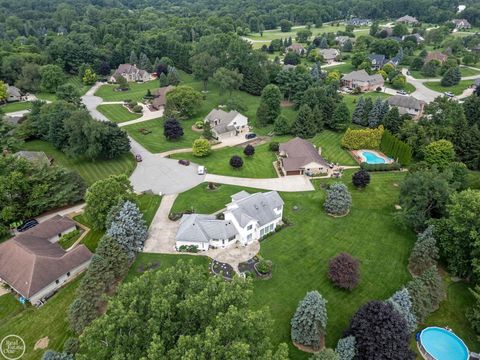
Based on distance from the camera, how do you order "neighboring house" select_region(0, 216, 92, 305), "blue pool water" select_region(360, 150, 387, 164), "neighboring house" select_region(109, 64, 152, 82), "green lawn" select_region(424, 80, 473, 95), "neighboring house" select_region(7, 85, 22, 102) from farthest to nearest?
"neighboring house" select_region(109, 64, 152, 82) < "green lawn" select_region(424, 80, 473, 95) < "neighboring house" select_region(7, 85, 22, 102) < "blue pool water" select_region(360, 150, 387, 164) < "neighboring house" select_region(0, 216, 92, 305)

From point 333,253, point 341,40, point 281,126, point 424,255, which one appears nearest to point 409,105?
point 281,126

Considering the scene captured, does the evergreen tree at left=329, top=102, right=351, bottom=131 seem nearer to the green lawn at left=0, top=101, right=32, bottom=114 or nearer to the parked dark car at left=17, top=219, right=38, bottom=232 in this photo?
the parked dark car at left=17, top=219, right=38, bottom=232

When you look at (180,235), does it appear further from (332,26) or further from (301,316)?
(332,26)

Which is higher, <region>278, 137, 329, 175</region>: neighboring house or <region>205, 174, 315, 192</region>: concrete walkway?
<region>278, 137, 329, 175</region>: neighboring house

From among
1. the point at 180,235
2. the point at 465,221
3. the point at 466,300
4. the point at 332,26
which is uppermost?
the point at 465,221

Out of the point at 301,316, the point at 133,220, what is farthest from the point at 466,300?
the point at 133,220

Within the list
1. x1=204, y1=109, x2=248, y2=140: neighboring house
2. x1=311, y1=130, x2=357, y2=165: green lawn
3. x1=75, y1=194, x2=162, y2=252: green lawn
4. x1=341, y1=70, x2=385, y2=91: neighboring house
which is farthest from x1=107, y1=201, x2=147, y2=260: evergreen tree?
x1=341, y1=70, x2=385, y2=91: neighboring house

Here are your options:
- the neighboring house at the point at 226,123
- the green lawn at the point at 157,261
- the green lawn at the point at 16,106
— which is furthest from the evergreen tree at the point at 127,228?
the green lawn at the point at 16,106
